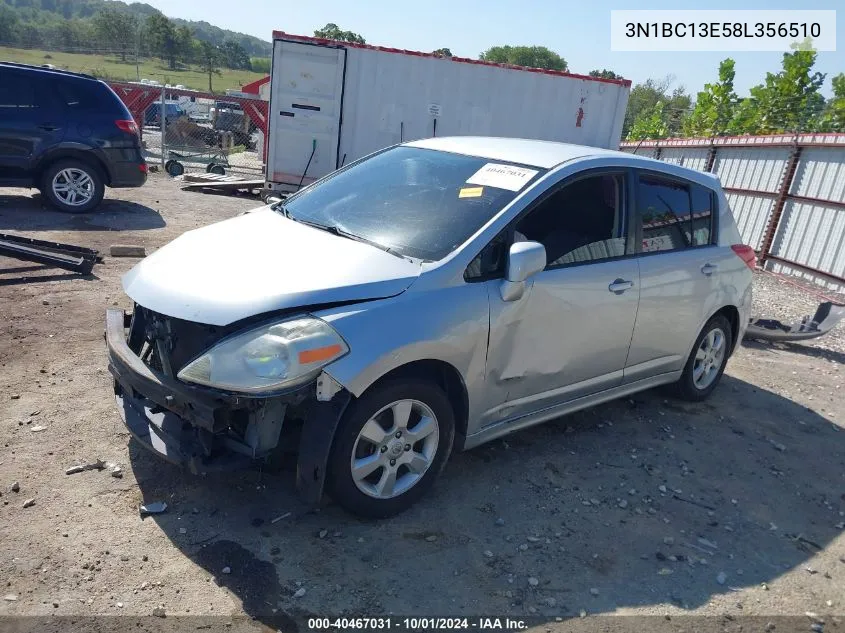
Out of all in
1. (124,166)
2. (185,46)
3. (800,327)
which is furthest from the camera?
(185,46)

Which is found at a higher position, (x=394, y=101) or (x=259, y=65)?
(x=259, y=65)

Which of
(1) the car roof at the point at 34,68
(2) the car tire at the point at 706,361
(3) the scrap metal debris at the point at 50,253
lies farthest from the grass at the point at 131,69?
(2) the car tire at the point at 706,361

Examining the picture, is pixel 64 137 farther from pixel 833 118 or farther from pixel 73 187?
pixel 833 118

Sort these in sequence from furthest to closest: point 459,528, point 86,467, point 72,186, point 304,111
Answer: point 304,111 < point 72,186 < point 86,467 < point 459,528

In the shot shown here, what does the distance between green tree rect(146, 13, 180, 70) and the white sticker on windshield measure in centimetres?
8556

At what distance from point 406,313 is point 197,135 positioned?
23.2 m

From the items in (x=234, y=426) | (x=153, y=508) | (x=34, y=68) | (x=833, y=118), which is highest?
(x=833, y=118)

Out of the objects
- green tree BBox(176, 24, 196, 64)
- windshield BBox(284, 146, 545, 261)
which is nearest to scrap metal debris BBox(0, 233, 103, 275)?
windshield BBox(284, 146, 545, 261)

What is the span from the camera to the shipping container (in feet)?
40.4

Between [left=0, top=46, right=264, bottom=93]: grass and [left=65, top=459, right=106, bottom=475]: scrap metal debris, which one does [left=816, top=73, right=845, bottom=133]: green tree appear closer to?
[left=65, top=459, right=106, bottom=475]: scrap metal debris

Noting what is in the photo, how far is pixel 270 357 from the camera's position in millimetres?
2896

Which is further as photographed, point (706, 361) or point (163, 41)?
point (163, 41)

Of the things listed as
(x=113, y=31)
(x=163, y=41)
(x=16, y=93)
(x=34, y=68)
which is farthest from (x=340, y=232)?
(x=113, y=31)

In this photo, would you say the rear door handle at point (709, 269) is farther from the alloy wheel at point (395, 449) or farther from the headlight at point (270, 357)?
the headlight at point (270, 357)
